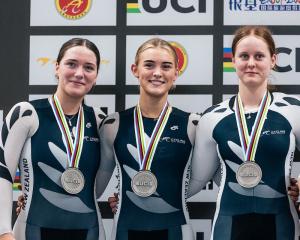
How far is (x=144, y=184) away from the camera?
232 cm

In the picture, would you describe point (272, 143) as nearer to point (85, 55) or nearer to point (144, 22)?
point (85, 55)

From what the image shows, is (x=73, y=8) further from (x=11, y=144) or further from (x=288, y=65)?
(x=288, y=65)

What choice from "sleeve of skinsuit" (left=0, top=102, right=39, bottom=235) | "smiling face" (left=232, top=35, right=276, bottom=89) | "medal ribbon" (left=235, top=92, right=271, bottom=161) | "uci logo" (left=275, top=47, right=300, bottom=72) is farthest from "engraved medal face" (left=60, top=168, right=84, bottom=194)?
"uci logo" (left=275, top=47, right=300, bottom=72)

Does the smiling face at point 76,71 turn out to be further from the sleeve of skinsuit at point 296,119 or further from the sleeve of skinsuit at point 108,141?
the sleeve of skinsuit at point 296,119

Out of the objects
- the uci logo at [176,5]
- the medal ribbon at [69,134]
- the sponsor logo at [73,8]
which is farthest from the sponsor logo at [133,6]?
the medal ribbon at [69,134]

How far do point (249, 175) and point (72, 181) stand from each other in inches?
33.9

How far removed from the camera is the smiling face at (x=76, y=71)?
2354 millimetres

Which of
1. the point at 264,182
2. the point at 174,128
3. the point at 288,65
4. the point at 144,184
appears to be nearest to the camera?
the point at 264,182

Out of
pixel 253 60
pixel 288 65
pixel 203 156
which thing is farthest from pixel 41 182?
pixel 288 65

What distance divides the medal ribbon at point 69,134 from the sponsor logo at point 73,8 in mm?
854

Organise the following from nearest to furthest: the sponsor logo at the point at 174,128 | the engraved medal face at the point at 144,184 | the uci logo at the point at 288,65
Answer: the engraved medal face at the point at 144,184
the sponsor logo at the point at 174,128
the uci logo at the point at 288,65

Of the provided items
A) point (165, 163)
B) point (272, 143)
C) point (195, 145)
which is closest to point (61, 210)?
point (165, 163)

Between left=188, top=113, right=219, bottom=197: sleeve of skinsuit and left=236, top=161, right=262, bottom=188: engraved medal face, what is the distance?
0.26m

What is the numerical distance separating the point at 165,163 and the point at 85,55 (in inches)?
27.1
